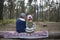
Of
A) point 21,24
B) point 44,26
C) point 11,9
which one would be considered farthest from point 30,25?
point 11,9

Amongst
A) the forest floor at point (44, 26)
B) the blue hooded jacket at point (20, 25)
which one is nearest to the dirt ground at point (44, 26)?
the forest floor at point (44, 26)

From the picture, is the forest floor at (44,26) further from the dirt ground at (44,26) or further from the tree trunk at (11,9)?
the tree trunk at (11,9)

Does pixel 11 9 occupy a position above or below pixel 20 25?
above

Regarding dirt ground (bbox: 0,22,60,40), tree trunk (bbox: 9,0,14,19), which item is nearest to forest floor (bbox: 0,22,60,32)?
dirt ground (bbox: 0,22,60,40)

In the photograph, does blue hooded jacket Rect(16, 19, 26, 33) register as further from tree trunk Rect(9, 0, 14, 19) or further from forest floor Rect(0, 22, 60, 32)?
tree trunk Rect(9, 0, 14, 19)

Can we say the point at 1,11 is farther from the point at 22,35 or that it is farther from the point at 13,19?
the point at 22,35

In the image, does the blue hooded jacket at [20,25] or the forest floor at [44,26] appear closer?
the blue hooded jacket at [20,25]

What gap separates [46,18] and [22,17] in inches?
16.5

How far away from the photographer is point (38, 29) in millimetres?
2398

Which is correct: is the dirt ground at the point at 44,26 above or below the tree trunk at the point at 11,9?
below

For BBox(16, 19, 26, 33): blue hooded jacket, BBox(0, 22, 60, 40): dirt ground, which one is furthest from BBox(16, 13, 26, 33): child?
BBox(0, 22, 60, 40): dirt ground

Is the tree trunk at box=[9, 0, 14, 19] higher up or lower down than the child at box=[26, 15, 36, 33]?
higher up

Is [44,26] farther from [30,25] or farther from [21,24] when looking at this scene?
[21,24]

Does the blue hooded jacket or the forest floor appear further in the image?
the forest floor
